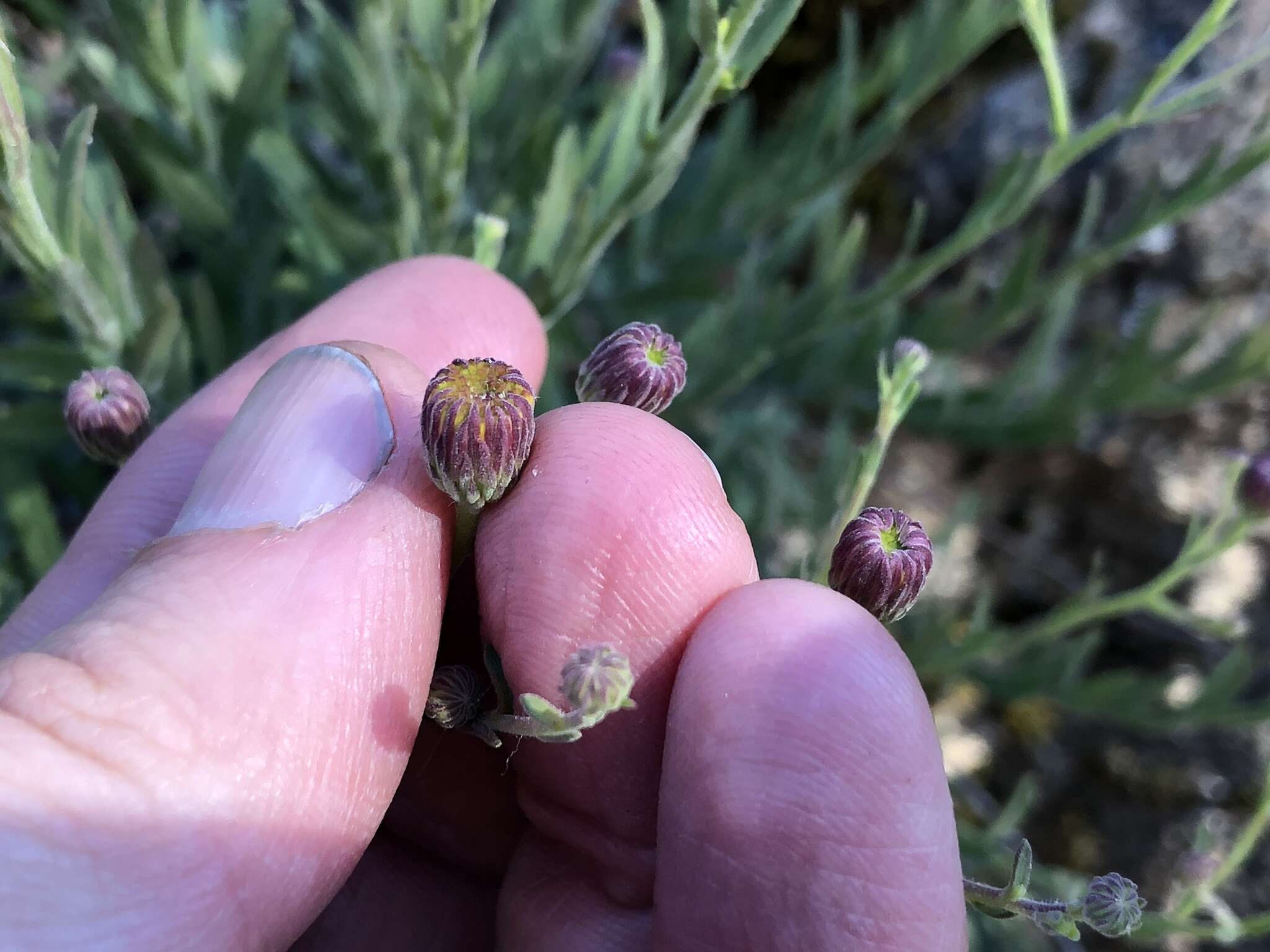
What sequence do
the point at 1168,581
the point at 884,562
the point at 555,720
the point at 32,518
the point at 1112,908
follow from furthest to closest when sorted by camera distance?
the point at 32,518, the point at 1168,581, the point at 884,562, the point at 1112,908, the point at 555,720

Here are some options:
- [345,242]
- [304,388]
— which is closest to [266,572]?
[304,388]

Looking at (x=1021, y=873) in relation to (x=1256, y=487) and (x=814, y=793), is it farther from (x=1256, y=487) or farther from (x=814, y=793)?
(x=1256, y=487)

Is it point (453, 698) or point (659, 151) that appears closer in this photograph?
point (453, 698)

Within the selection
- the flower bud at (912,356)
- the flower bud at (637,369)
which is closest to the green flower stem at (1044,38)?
the flower bud at (912,356)

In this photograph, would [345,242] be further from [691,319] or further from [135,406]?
[691,319]

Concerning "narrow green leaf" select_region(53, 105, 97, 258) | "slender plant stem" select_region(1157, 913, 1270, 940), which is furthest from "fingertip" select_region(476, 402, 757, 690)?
"slender plant stem" select_region(1157, 913, 1270, 940)

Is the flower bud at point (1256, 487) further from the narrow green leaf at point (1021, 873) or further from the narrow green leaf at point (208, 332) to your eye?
the narrow green leaf at point (208, 332)

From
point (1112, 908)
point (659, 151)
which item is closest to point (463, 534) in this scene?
point (659, 151)
